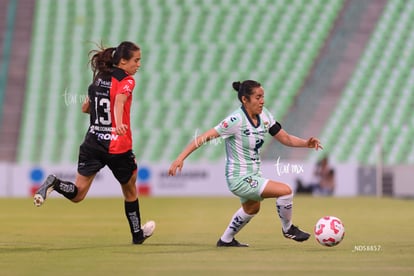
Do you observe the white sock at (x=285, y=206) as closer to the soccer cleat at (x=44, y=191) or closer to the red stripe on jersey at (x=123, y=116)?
the red stripe on jersey at (x=123, y=116)

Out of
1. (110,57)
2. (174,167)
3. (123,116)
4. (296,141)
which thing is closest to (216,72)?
(296,141)

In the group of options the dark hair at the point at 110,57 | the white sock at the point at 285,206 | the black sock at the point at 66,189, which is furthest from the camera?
the dark hair at the point at 110,57

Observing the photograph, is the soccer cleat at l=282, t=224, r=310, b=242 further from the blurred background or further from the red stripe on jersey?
the blurred background

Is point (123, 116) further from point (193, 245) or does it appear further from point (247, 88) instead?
point (193, 245)

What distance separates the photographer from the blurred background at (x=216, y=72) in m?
25.6

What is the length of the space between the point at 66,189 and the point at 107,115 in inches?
32.7

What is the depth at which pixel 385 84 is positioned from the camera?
89.2ft

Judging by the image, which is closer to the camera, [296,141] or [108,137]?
[108,137]

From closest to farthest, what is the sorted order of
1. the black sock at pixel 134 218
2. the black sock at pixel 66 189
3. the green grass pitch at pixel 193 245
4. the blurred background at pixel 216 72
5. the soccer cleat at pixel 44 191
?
1. the green grass pitch at pixel 193 245
2. the soccer cleat at pixel 44 191
3. the black sock at pixel 66 189
4. the black sock at pixel 134 218
5. the blurred background at pixel 216 72

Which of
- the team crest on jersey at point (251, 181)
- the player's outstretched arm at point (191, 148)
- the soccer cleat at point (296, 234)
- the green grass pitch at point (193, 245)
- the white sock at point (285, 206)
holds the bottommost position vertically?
the green grass pitch at point (193, 245)

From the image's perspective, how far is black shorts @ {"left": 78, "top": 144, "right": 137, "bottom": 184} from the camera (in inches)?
366

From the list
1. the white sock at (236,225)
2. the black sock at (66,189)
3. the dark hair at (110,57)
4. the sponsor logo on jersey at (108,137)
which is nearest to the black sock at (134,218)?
the black sock at (66,189)

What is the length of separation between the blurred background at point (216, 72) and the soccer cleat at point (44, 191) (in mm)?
14556

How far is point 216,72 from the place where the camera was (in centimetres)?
2708
